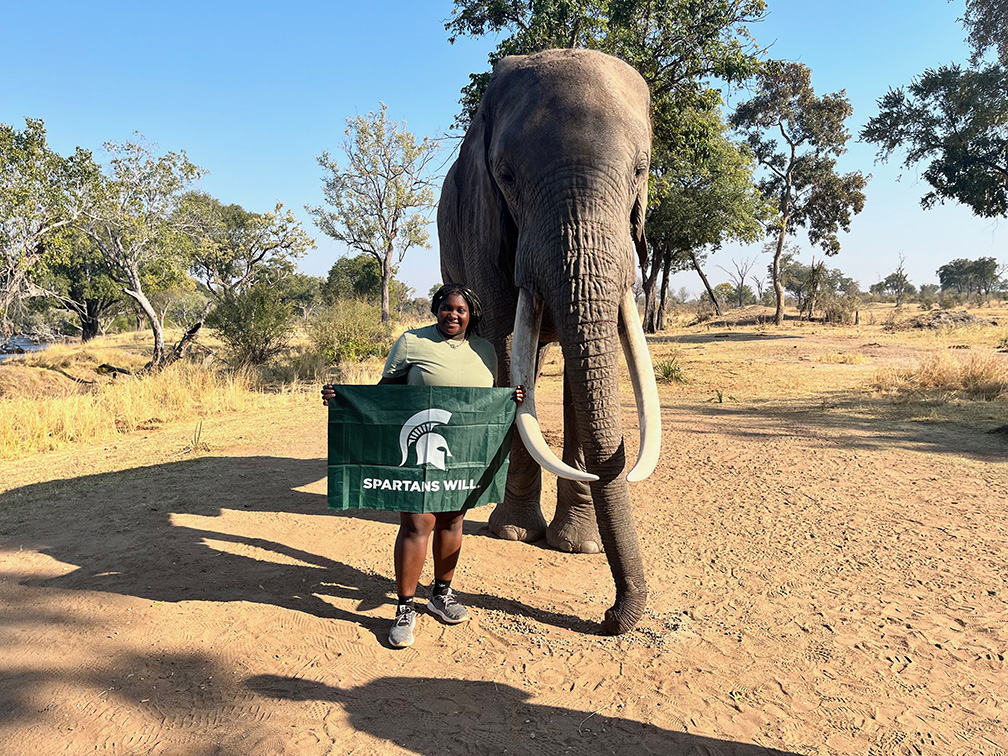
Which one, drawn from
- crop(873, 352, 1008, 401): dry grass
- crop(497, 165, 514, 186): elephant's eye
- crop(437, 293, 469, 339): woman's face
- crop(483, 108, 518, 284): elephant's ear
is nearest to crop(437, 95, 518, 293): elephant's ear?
crop(483, 108, 518, 284): elephant's ear

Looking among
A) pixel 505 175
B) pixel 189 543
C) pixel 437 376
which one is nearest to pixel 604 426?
pixel 437 376

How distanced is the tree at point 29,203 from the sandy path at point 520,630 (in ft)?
35.9

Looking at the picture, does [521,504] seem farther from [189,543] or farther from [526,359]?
[189,543]

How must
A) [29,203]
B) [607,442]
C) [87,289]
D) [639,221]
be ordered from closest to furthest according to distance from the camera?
[607,442] → [639,221] → [29,203] → [87,289]

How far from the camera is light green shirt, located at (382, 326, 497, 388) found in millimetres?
3326

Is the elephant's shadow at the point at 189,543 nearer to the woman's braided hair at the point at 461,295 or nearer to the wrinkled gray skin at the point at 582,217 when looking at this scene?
the wrinkled gray skin at the point at 582,217

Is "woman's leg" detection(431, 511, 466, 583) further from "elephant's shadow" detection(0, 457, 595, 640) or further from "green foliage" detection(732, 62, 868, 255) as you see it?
"green foliage" detection(732, 62, 868, 255)

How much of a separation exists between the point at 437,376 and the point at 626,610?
163 centimetres

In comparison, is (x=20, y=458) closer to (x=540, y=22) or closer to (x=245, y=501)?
(x=245, y=501)

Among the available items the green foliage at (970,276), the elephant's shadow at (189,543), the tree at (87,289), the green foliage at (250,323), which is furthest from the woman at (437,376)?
the green foliage at (970,276)

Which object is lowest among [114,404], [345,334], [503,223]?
[114,404]

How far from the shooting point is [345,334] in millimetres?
18359

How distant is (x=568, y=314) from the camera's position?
3168 mm

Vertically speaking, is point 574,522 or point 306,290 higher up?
point 306,290
